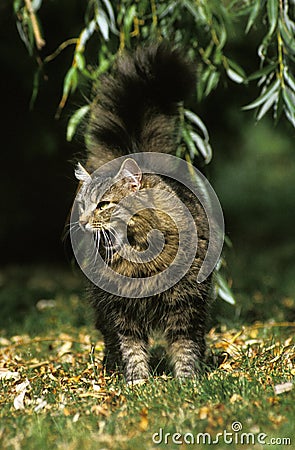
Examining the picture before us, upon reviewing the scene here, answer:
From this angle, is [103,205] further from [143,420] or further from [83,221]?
[143,420]

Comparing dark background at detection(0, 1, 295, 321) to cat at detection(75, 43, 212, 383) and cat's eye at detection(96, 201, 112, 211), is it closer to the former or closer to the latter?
cat at detection(75, 43, 212, 383)

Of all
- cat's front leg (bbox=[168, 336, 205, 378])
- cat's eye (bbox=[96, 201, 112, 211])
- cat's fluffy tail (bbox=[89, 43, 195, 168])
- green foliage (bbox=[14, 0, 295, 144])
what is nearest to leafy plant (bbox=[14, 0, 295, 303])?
green foliage (bbox=[14, 0, 295, 144])

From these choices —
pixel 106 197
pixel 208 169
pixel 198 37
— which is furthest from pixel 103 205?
pixel 208 169

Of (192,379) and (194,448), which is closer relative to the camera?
(194,448)

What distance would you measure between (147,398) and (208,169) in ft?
12.0

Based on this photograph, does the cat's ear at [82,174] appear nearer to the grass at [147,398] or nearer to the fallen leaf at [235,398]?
the grass at [147,398]

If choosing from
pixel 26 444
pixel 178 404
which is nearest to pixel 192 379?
pixel 178 404

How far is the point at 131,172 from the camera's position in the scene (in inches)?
148

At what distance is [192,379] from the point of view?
375cm

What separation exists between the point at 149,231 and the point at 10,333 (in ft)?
8.28

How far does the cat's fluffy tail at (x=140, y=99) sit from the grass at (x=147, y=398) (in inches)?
48.3

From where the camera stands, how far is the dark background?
8023 millimetres

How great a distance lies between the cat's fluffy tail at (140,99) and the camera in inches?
168

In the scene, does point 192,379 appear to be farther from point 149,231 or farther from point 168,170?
point 168,170
